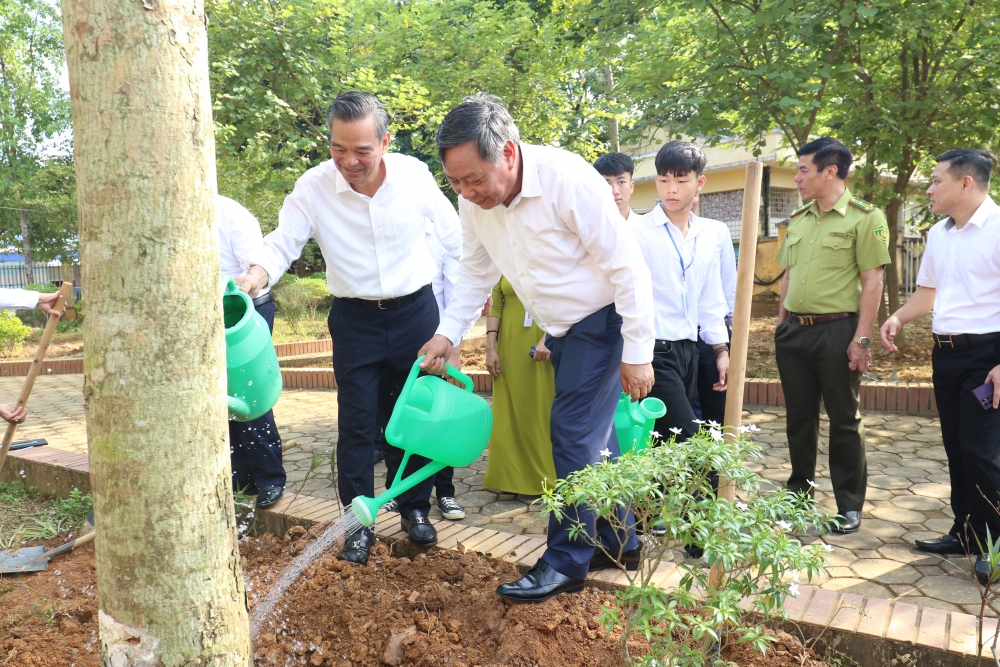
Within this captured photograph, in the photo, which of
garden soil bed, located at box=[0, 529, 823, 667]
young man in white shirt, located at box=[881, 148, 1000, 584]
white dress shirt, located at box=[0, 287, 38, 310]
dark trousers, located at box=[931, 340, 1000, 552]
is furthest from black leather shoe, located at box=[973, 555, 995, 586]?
white dress shirt, located at box=[0, 287, 38, 310]

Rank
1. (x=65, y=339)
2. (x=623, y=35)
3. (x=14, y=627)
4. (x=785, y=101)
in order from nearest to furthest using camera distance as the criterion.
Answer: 1. (x=14, y=627)
2. (x=785, y=101)
3. (x=623, y=35)
4. (x=65, y=339)

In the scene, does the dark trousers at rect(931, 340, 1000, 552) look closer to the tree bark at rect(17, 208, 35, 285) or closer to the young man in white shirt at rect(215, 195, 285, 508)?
the young man in white shirt at rect(215, 195, 285, 508)

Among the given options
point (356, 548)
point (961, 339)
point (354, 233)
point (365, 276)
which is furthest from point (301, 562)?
point (961, 339)

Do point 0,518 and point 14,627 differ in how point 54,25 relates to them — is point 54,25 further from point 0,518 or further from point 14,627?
point 14,627

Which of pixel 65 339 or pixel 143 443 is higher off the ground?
pixel 143 443

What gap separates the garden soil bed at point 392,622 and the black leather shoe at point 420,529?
0.16 feet

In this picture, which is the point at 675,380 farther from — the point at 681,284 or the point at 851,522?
the point at 851,522

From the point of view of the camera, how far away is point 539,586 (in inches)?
92.0

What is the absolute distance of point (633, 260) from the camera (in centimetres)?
247

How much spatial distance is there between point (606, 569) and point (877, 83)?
257 inches

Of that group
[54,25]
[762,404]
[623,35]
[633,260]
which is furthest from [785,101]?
[54,25]

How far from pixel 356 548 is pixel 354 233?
4.26 feet

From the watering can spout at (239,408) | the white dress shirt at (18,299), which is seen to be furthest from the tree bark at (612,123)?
the watering can spout at (239,408)

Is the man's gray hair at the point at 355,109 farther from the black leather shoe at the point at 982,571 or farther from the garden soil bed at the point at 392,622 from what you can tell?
the black leather shoe at the point at 982,571
